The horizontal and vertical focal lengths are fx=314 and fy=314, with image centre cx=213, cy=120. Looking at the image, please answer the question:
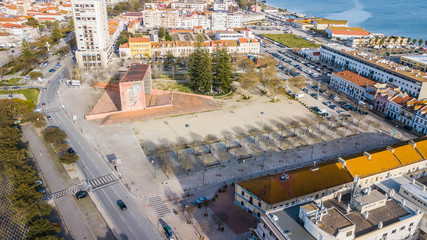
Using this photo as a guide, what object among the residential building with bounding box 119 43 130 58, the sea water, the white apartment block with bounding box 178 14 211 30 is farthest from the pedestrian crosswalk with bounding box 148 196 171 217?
the sea water

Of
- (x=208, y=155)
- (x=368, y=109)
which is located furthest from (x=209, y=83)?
(x=368, y=109)

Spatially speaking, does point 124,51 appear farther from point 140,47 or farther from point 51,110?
point 51,110

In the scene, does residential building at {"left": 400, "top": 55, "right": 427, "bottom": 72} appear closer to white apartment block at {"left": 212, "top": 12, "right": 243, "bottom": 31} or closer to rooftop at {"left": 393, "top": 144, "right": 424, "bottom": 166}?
rooftop at {"left": 393, "top": 144, "right": 424, "bottom": 166}

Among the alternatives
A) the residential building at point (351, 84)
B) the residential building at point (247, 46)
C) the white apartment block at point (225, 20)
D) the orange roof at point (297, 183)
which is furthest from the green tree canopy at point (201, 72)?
the white apartment block at point (225, 20)

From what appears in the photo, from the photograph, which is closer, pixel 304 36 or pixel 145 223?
pixel 145 223

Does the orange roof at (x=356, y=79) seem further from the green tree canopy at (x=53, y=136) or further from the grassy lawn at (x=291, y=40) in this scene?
the green tree canopy at (x=53, y=136)

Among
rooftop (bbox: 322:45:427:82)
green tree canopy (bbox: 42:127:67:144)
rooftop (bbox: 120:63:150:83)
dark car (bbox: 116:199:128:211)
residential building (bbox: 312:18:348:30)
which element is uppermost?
residential building (bbox: 312:18:348:30)

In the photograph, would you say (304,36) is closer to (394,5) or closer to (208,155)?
(208,155)
